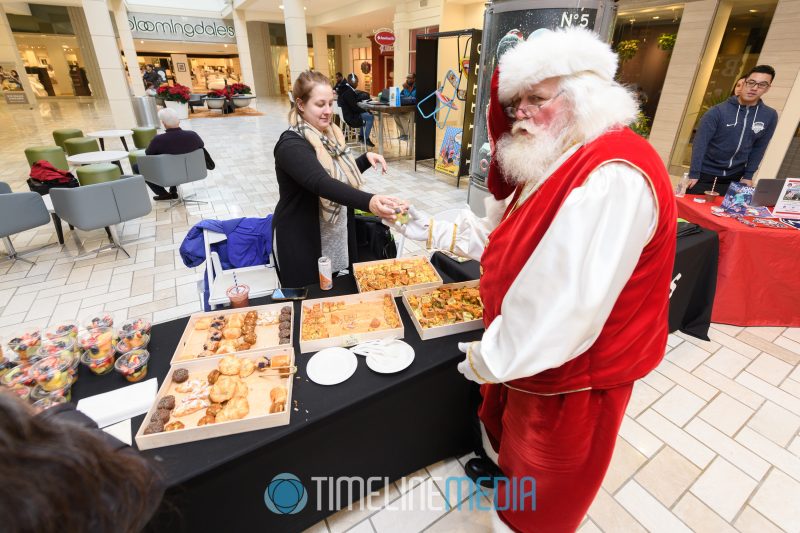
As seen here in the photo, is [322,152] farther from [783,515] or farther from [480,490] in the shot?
[783,515]

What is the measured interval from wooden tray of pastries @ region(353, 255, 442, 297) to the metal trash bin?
1299cm

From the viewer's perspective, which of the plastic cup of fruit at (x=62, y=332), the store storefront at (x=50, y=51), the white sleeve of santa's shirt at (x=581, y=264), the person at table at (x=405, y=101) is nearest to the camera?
the white sleeve of santa's shirt at (x=581, y=264)

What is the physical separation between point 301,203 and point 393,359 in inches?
40.0

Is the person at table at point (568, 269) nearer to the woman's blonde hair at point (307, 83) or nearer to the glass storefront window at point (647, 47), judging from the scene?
the woman's blonde hair at point (307, 83)

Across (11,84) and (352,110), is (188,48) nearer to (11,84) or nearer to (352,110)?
(11,84)

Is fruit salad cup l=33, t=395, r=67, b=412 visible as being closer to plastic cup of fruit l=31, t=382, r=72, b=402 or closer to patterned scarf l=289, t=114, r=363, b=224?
plastic cup of fruit l=31, t=382, r=72, b=402

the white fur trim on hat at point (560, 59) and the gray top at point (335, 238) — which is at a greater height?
the white fur trim on hat at point (560, 59)

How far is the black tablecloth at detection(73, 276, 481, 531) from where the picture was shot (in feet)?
3.77

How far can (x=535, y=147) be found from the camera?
1.18 m

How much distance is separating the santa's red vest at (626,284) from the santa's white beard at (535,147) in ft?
0.32

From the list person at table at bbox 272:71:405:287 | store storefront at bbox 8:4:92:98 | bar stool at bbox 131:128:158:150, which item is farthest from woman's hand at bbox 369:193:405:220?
store storefront at bbox 8:4:92:98

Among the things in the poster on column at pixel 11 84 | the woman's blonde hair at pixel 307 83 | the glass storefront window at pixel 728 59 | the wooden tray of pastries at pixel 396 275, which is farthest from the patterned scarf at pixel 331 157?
the poster on column at pixel 11 84

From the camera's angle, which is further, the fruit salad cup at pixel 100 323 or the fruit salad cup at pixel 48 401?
the fruit salad cup at pixel 100 323

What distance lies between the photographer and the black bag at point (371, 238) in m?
2.90
